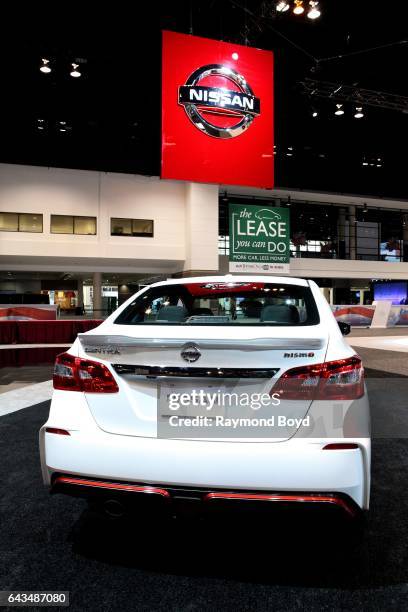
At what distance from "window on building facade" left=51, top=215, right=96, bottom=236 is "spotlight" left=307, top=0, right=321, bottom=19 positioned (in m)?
17.3

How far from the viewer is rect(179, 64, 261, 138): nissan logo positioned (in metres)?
9.97

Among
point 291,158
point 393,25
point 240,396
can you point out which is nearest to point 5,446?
point 240,396

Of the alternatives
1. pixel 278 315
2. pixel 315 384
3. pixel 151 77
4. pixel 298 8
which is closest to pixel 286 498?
pixel 315 384

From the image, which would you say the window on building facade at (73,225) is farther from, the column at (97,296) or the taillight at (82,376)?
the taillight at (82,376)

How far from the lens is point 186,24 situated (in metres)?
12.1

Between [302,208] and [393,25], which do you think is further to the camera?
[302,208]

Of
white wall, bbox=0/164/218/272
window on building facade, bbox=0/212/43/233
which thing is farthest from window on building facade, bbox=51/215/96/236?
window on building facade, bbox=0/212/43/233

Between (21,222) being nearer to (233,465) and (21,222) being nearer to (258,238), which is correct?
(258,238)

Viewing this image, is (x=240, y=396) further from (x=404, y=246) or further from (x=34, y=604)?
(x=404, y=246)

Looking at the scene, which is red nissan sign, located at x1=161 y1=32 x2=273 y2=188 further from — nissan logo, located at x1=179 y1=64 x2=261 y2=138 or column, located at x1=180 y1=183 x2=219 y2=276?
column, located at x1=180 y1=183 x2=219 y2=276

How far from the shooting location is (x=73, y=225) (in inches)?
982

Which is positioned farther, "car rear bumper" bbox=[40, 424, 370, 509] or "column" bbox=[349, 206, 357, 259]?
"column" bbox=[349, 206, 357, 259]

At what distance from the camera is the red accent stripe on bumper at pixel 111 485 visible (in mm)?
1829

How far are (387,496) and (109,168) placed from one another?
2520cm
